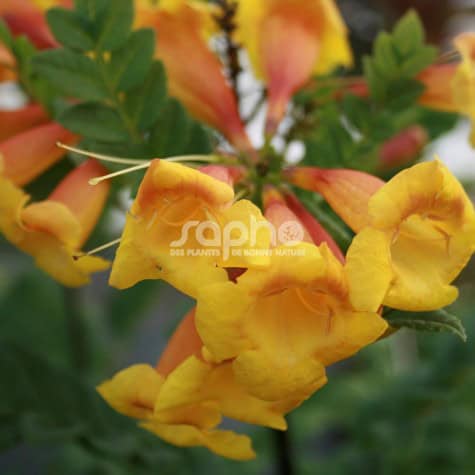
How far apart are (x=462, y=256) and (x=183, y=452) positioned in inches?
27.4

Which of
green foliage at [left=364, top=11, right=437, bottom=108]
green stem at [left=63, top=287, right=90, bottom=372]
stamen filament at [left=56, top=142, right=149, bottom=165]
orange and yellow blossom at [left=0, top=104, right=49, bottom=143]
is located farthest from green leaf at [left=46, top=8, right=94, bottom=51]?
green stem at [left=63, top=287, right=90, bottom=372]

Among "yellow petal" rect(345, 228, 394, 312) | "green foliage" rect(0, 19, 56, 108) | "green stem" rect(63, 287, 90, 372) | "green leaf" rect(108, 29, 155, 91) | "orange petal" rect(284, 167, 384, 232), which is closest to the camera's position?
"yellow petal" rect(345, 228, 394, 312)

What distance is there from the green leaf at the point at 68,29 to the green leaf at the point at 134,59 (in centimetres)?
4

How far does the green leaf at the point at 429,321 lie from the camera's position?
674mm

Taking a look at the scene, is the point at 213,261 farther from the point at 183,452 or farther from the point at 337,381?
the point at 337,381

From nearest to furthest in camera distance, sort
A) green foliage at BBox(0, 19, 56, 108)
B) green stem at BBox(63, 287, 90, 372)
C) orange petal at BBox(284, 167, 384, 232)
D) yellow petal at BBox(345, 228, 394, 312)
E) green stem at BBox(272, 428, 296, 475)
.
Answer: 1. yellow petal at BBox(345, 228, 394, 312)
2. orange petal at BBox(284, 167, 384, 232)
3. green foliage at BBox(0, 19, 56, 108)
4. green stem at BBox(272, 428, 296, 475)
5. green stem at BBox(63, 287, 90, 372)

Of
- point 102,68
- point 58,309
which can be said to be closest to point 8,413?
point 102,68

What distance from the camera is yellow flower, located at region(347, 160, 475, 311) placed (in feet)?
2.04

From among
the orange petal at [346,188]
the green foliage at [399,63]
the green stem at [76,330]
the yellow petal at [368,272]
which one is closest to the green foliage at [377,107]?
the green foliage at [399,63]

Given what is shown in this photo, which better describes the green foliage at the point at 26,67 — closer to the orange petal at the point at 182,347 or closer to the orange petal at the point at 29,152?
the orange petal at the point at 29,152

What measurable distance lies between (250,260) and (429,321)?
18 cm

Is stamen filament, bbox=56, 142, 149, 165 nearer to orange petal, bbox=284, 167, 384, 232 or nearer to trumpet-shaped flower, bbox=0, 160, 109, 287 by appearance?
trumpet-shaped flower, bbox=0, 160, 109, 287

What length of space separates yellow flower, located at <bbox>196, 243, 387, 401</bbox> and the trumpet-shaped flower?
18 centimetres

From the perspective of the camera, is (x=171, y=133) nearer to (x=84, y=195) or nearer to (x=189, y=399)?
(x=84, y=195)
